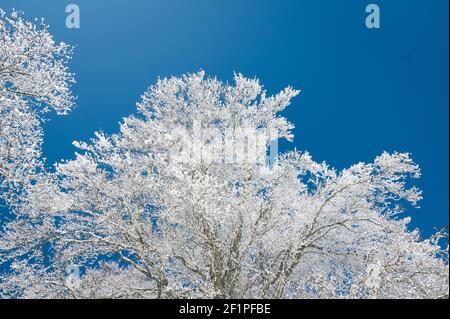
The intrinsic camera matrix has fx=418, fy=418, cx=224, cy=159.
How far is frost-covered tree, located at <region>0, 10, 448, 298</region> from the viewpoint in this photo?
988 cm

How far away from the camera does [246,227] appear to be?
10773mm

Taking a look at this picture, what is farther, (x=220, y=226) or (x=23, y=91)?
(x=220, y=226)

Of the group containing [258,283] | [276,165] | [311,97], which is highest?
[311,97]

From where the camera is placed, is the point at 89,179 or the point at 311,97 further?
the point at 311,97

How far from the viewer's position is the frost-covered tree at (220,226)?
32.4 feet

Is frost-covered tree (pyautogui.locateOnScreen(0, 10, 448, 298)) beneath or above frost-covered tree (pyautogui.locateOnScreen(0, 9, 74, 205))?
beneath

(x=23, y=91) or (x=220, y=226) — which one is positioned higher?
(x=23, y=91)

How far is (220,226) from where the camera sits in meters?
11.2

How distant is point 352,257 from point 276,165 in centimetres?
337

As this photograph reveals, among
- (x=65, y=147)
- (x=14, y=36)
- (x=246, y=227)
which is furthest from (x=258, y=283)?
(x=65, y=147)

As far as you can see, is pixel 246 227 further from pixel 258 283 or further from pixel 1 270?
pixel 1 270

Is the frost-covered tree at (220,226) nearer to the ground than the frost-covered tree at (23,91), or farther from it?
nearer to the ground
